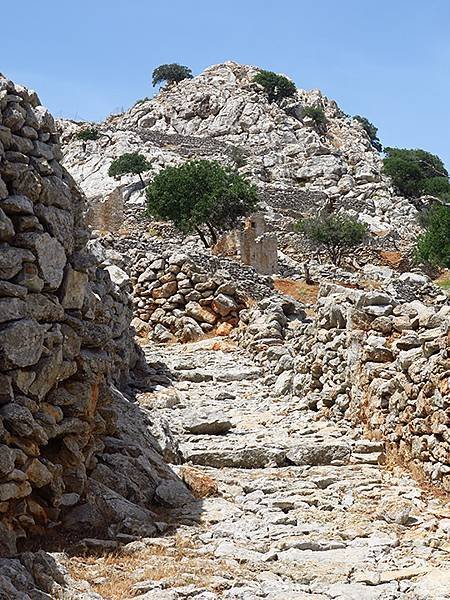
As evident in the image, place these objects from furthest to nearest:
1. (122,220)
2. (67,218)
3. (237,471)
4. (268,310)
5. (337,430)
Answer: (122,220)
(268,310)
(337,430)
(237,471)
(67,218)

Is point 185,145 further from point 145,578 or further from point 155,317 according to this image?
point 145,578

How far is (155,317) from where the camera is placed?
2048cm

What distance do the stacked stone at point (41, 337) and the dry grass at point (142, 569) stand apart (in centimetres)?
64

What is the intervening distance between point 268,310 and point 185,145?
166ft

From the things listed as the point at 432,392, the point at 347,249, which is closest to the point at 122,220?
the point at 347,249

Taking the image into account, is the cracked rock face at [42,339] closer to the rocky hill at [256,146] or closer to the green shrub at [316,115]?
the rocky hill at [256,146]

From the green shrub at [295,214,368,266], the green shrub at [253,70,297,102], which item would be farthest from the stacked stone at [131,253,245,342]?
the green shrub at [253,70,297,102]

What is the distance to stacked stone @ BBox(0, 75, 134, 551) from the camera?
5898 mm

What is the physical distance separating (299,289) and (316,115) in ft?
181

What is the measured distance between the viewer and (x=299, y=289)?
2805 centimetres

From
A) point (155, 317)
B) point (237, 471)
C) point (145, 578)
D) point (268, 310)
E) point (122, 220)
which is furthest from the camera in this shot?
point (122, 220)

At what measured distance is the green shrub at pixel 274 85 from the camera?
273 feet

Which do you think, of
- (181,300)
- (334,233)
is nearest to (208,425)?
(181,300)

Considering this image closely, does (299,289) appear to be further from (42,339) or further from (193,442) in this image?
(42,339)
